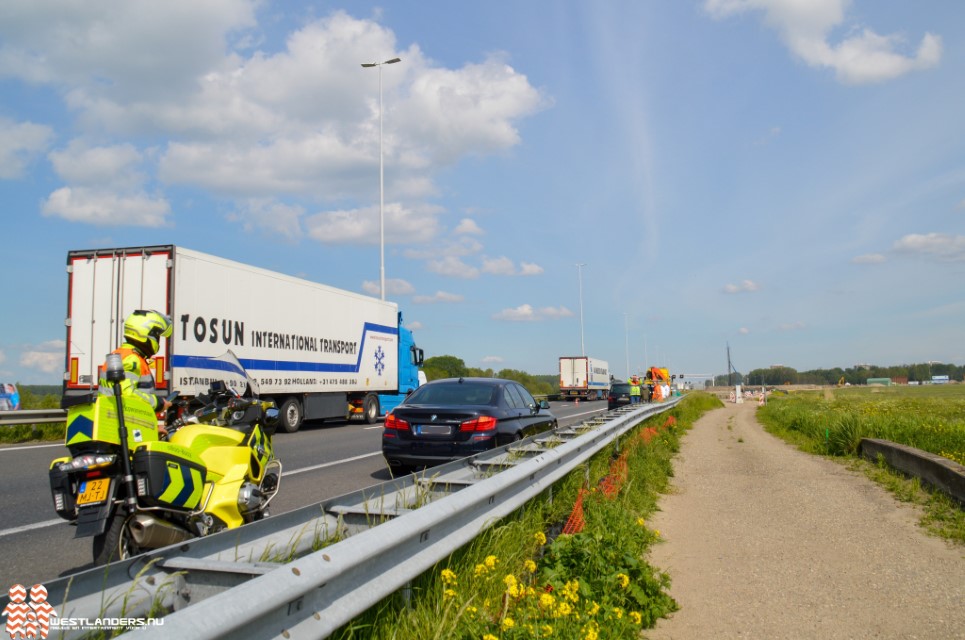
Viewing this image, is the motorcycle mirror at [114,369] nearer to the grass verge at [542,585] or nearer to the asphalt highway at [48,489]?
the grass verge at [542,585]

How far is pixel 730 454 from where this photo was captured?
14.4 meters

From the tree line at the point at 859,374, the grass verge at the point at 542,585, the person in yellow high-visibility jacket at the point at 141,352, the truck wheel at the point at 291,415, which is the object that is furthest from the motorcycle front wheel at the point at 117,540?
the tree line at the point at 859,374

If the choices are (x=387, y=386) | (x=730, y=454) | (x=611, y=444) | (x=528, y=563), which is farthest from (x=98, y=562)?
(x=387, y=386)

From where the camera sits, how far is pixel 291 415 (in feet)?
62.7

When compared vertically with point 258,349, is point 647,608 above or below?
below

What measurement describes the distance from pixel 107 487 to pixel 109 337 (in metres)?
12.1

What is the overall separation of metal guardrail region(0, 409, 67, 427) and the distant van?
24.0ft

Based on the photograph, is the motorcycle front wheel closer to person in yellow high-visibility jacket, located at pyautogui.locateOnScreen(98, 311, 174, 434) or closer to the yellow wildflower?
person in yellow high-visibility jacket, located at pyautogui.locateOnScreen(98, 311, 174, 434)

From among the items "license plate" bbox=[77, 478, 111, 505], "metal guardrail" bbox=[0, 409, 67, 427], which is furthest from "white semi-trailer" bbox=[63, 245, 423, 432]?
"license plate" bbox=[77, 478, 111, 505]

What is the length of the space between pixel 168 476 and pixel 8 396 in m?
24.4

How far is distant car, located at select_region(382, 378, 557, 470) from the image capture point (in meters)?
9.30

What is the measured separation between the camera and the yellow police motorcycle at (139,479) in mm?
3926

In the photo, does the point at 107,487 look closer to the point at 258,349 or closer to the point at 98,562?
the point at 98,562

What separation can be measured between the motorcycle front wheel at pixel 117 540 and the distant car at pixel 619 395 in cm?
3418
